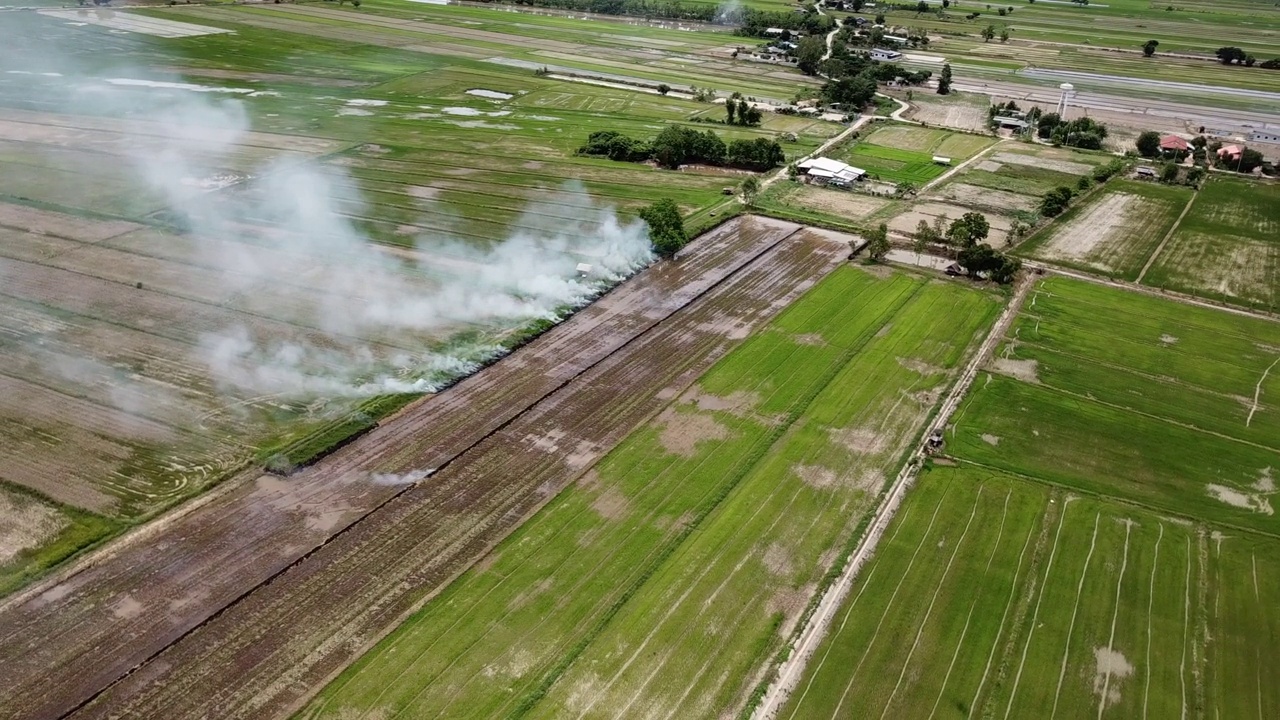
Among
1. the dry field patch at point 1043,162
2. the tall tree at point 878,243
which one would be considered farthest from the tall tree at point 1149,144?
the tall tree at point 878,243

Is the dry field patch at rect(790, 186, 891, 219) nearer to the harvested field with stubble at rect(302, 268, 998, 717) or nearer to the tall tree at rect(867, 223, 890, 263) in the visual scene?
the tall tree at rect(867, 223, 890, 263)

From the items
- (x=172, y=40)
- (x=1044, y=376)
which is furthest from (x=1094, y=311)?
(x=172, y=40)

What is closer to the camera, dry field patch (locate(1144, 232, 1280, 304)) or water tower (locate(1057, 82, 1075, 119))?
dry field patch (locate(1144, 232, 1280, 304))

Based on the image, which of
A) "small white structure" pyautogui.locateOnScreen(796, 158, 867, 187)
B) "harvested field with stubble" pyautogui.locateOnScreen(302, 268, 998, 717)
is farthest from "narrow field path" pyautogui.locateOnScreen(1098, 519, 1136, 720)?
"small white structure" pyautogui.locateOnScreen(796, 158, 867, 187)

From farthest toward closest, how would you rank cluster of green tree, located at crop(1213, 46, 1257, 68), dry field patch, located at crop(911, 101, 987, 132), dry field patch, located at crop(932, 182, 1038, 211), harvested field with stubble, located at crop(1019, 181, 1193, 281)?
cluster of green tree, located at crop(1213, 46, 1257, 68), dry field patch, located at crop(911, 101, 987, 132), dry field patch, located at crop(932, 182, 1038, 211), harvested field with stubble, located at crop(1019, 181, 1193, 281)

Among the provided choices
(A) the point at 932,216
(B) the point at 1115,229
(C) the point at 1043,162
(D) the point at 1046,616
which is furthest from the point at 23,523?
(C) the point at 1043,162

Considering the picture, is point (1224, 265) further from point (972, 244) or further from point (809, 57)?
point (809, 57)
